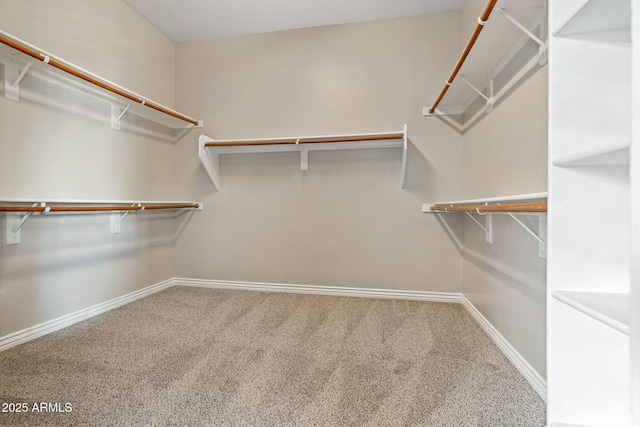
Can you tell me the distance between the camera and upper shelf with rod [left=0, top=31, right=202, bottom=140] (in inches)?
55.0

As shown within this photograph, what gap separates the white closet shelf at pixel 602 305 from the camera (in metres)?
0.57

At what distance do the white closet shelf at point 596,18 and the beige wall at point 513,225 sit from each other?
43 centimetres

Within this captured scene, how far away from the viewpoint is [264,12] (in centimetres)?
226

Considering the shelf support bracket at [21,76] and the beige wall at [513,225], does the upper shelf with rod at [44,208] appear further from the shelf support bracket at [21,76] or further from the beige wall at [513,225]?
the beige wall at [513,225]

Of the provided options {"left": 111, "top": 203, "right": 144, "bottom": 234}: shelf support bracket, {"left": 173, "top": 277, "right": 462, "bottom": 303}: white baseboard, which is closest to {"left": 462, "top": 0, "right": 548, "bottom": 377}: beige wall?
{"left": 173, "top": 277, "right": 462, "bottom": 303}: white baseboard

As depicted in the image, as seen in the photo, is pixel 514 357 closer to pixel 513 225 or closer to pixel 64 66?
pixel 513 225

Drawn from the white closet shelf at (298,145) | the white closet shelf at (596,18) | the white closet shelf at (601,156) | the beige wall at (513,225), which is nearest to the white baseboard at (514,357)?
the beige wall at (513,225)

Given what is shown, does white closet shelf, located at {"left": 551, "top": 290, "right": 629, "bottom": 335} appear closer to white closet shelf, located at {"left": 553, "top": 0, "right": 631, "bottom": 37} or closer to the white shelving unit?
the white shelving unit

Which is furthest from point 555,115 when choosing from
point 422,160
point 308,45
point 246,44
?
point 246,44

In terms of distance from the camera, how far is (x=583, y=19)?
28.8 inches

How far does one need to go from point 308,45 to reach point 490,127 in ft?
5.33

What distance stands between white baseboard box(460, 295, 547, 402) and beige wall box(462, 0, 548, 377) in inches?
1.0

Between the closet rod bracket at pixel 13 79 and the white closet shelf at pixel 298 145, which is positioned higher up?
the closet rod bracket at pixel 13 79

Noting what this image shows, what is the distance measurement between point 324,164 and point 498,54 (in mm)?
1370
